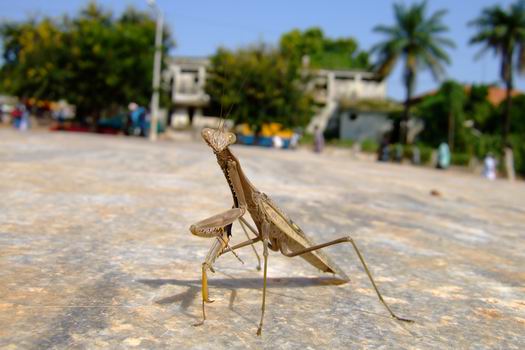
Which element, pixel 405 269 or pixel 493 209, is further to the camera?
pixel 493 209

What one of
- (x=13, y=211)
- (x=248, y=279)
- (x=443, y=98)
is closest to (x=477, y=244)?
(x=248, y=279)

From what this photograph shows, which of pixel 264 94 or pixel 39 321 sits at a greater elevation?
pixel 264 94

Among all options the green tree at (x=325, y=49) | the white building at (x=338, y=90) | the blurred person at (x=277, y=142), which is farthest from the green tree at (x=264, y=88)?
the green tree at (x=325, y=49)

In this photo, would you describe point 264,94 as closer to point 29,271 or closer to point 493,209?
point 493,209

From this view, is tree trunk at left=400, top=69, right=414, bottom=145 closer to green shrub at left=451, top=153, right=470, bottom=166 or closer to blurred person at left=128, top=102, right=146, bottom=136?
green shrub at left=451, top=153, right=470, bottom=166

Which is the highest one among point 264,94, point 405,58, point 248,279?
point 405,58

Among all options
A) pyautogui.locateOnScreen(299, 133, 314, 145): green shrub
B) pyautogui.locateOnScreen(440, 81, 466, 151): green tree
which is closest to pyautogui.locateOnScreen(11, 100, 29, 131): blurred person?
pyautogui.locateOnScreen(299, 133, 314, 145): green shrub

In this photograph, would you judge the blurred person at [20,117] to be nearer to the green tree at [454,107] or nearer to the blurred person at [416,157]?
the blurred person at [416,157]
